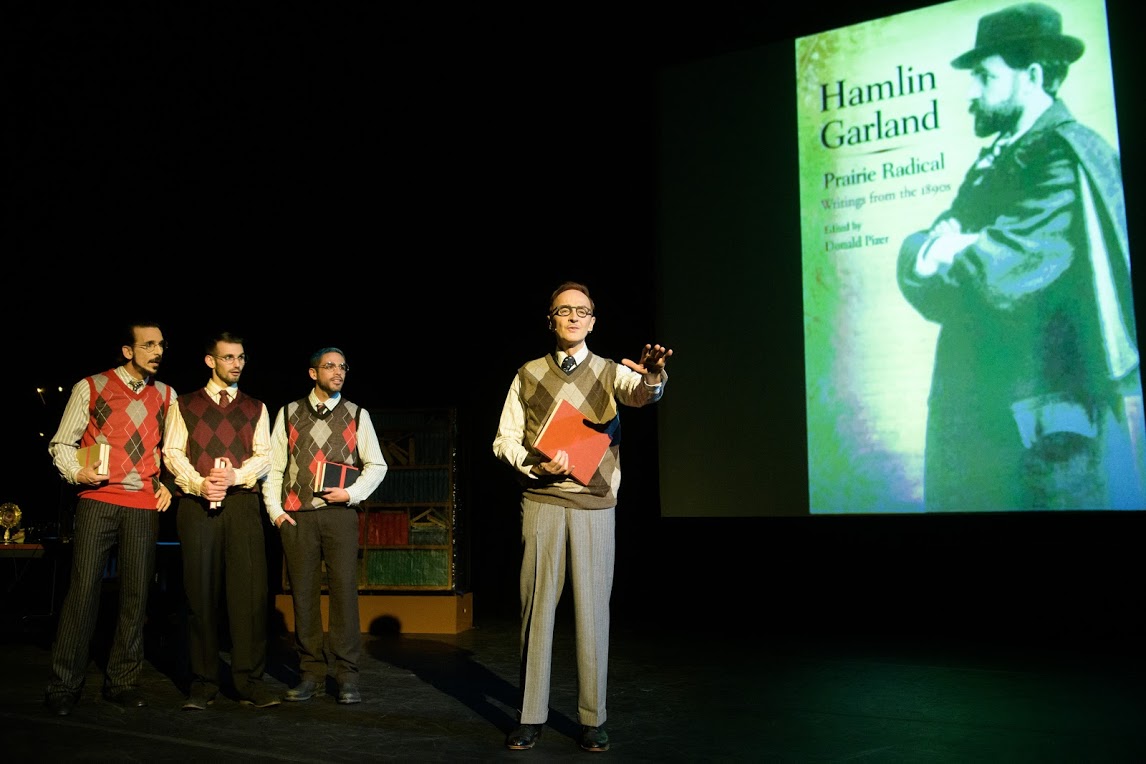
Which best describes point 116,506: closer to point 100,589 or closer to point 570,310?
point 100,589

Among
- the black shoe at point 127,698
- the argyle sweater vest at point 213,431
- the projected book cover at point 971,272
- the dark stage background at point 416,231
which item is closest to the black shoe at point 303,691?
the black shoe at point 127,698

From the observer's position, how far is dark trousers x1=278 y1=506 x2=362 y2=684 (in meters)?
3.30

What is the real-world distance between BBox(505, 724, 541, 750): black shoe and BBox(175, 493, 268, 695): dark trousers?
121 centimetres

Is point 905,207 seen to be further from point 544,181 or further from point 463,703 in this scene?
point 463,703

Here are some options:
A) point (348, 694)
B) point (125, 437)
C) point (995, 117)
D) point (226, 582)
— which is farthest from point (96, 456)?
point (995, 117)

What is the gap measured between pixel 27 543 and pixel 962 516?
17.6 ft

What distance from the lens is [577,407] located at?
2.65m

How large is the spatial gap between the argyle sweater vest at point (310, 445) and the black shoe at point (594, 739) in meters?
1.43

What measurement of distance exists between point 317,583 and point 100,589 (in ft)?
2.55

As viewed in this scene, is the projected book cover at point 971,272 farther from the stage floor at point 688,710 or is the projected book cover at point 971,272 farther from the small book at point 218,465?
the small book at point 218,465

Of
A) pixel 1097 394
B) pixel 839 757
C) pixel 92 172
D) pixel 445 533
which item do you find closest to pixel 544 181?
pixel 445 533

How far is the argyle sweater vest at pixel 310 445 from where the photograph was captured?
3.34 m

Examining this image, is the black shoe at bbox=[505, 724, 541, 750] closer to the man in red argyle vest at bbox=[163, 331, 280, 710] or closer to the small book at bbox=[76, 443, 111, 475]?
the man in red argyle vest at bbox=[163, 331, 280, 710]

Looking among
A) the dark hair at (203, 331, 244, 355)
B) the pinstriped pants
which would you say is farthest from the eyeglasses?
the dark hair at (203, 331, 244, 355)
